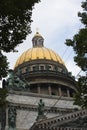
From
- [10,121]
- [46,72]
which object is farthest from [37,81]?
[10,121]

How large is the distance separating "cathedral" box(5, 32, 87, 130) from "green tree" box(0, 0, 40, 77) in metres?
18.8

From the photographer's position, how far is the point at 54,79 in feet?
190

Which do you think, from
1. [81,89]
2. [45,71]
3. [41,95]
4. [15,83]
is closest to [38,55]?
[45,71]

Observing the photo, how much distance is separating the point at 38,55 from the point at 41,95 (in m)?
13.4

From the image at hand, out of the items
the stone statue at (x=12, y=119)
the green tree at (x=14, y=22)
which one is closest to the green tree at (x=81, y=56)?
the green tree at (x=14, y=22)

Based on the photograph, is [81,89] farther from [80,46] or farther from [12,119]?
[12,119]

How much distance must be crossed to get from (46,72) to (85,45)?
41446 mm

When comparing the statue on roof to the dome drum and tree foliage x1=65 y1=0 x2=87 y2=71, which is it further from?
A: tree foliage x1=65 y1=0 x2=87 y2=71

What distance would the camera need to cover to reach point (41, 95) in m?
48.1

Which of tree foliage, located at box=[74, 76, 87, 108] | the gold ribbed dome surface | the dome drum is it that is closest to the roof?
the dome drum

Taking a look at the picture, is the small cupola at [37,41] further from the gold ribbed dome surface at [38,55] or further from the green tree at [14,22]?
the green tree at [14,22]

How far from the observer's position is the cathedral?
126ft

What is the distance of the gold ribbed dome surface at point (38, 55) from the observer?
60.2 m

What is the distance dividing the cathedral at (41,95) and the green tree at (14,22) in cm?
1877
